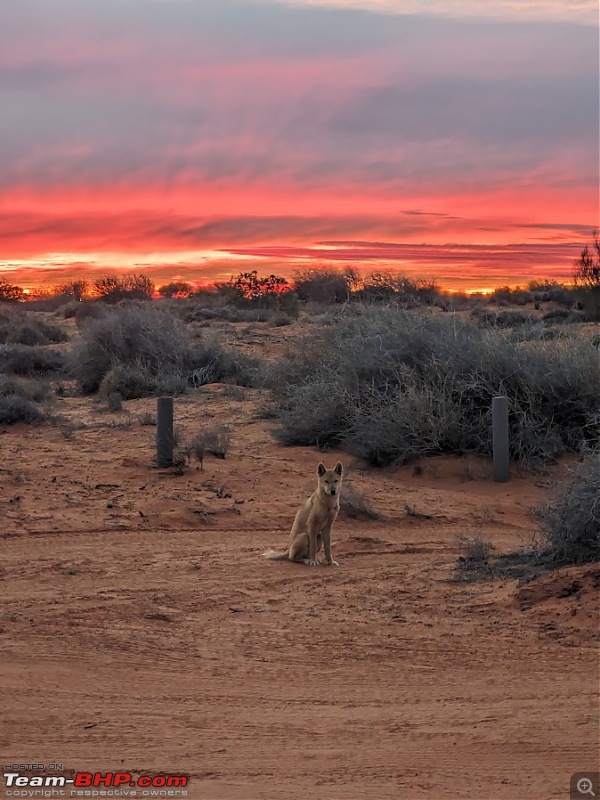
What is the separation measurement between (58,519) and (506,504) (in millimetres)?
5777

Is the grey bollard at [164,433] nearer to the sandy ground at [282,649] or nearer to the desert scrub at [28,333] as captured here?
the sandy ground at [282,649]

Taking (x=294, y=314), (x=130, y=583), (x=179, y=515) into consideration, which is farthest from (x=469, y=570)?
A: (x=294, y=314)

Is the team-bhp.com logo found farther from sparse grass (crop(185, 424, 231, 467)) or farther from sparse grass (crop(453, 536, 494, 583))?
sparse grass (crop(185, 424, 231, 467))

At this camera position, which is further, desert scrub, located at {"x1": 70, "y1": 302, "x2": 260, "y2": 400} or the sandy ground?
desert scrub, located at {"x1": 70, "y1": 302, "x2": 260, "y2": 400}

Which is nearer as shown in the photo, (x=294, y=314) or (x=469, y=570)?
(x=469, y=570)

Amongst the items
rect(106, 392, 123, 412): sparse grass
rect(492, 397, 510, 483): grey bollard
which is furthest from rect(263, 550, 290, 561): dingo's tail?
rect(106, 392, 123, 412): sparse grass

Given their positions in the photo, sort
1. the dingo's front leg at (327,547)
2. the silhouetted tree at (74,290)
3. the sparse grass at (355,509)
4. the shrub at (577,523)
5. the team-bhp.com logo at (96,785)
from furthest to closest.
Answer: the silhouetted tree at (74,290), the sparse grass at (355,509), the dingo's front leg at (327,547), the shrub at (577,523), the team-bhp.com logo at (96,785)

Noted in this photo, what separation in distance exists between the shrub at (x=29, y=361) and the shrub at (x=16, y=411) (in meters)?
8.31

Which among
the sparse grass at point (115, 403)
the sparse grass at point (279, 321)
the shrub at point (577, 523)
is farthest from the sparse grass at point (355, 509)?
the sparse grass at point (279, 321)

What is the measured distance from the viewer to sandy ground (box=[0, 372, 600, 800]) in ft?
18.2

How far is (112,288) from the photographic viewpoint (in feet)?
166

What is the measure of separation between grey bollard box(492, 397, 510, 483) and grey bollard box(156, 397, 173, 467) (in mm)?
4607

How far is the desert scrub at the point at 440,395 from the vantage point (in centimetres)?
1566

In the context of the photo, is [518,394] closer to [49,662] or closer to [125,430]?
[125,430]
